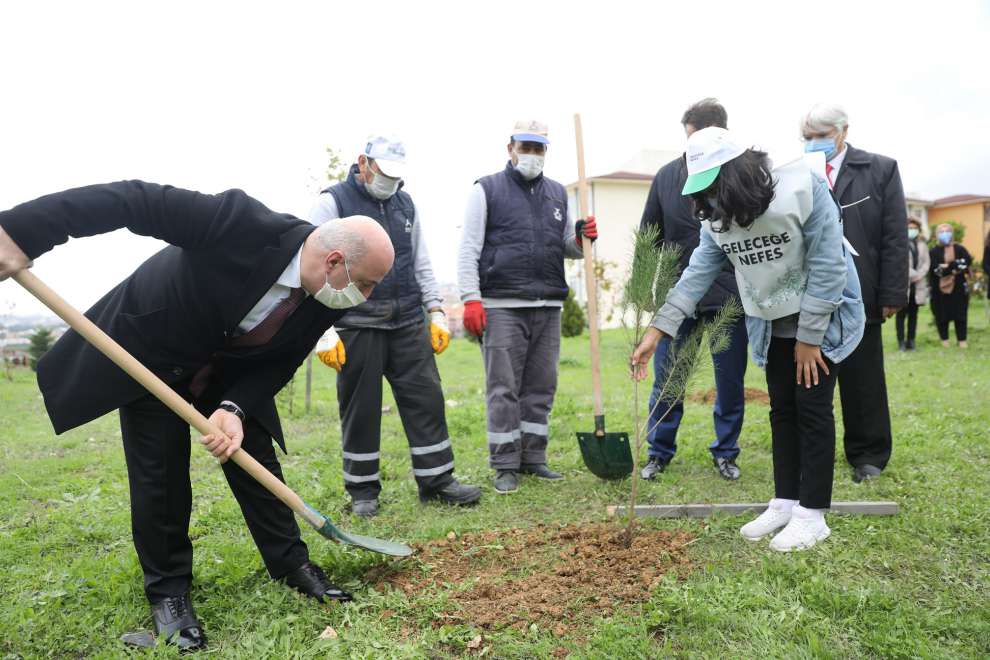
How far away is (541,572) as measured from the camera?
303 cm

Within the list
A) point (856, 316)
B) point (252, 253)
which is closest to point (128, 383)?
point (252, 253)

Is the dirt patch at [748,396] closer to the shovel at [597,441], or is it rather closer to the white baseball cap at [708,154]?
the shovel at [597,441]

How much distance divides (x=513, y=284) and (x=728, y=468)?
5.76 ft

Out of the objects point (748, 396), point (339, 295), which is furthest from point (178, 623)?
point (748, 396)

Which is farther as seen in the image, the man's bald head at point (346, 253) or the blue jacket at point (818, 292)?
the blue jacket at point (818, 292)

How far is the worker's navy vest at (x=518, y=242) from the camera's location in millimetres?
4422

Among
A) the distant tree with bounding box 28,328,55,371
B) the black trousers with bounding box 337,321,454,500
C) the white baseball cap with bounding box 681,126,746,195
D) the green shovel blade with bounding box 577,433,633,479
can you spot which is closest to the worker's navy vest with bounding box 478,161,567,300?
the black trousers with bounding box 337,321,454,500

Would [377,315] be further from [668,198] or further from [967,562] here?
[967,562]

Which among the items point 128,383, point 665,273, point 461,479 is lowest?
point 461,479

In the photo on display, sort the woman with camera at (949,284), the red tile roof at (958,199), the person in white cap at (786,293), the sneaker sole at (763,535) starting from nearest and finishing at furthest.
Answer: the person in white cap at (786,293)
the sneaker sole at (763,535)
the woman with camera at (949,284)
the red tile roof at (958,199)

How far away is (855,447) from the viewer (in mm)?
4289

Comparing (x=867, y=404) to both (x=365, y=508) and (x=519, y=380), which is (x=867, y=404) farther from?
(x=365, y=508)

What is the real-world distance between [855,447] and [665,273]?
6.42 ft

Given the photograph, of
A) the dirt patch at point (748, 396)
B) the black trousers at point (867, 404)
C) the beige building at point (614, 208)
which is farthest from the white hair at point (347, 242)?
the beige building at point (614, 208)
